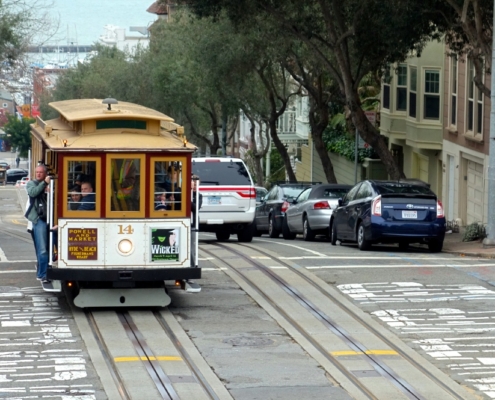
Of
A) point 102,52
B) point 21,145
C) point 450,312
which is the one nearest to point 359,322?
point 450,312

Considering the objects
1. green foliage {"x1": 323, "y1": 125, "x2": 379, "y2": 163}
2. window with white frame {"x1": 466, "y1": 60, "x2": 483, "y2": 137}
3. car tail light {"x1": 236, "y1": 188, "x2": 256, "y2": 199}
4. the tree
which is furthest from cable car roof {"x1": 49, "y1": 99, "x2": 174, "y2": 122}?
green foliage {"x1": 323, "y1": 125, "x2": 379, "y2": 163}

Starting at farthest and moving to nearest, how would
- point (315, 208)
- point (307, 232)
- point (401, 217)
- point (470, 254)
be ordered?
point (307, 232) → point (315, 208) → point (470, 254) → point (401, 217)

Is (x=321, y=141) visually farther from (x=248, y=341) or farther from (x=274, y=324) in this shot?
(x=248, y=341)

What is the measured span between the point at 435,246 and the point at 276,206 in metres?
8.78

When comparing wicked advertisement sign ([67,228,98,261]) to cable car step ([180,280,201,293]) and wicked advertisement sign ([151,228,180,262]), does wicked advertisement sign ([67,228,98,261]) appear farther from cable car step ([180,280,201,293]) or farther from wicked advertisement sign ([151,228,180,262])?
cable car step ([180,280,201,293])

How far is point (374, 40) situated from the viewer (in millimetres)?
28625

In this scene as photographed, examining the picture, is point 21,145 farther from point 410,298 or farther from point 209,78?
point 410,298

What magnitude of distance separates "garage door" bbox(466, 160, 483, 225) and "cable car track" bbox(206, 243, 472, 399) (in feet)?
45.7

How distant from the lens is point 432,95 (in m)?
34.8

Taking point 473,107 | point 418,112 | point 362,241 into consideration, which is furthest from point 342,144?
point 362,241

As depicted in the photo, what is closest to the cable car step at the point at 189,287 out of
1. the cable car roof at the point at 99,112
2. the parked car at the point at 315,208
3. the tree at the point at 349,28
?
the cable car roof at the point at 99,112

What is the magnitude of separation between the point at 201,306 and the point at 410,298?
284cm

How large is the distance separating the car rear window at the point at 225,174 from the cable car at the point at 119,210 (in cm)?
878

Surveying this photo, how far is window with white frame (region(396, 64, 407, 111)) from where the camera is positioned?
37438 mm
